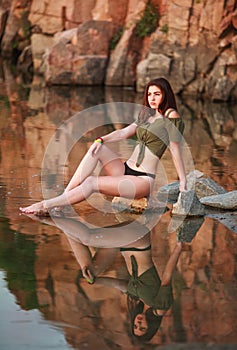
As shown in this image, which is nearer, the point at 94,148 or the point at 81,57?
the point at 94,148

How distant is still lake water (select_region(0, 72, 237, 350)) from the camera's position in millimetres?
4246

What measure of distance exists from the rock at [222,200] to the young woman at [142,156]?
46 centimetres

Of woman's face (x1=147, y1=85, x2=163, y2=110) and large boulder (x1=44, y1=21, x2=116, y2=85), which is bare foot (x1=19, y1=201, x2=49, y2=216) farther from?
large boulder (x1=44, y1=21, x2=116, y2=85)

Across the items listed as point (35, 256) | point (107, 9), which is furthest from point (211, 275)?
point (107, 9)

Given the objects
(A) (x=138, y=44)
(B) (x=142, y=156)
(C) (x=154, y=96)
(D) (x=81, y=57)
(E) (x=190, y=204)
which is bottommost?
(D) (x=81, y=57)

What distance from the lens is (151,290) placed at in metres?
5.02

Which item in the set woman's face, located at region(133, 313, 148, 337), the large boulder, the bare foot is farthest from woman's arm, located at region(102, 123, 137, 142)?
the large boulder

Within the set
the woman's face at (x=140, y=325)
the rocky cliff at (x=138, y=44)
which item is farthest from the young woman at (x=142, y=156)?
the rocky cliff at (x=138, y=44)

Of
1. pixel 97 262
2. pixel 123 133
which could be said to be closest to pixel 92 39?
pixel 123 133

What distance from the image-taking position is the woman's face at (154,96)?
6.97 meters

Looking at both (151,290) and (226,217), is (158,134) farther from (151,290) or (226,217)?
(151,290)

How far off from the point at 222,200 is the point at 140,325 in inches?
123

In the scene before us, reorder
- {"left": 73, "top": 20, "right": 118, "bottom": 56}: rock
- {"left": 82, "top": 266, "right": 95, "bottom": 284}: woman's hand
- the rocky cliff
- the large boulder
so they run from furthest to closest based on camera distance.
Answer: {"left": 73, "top": 20, "right": 118, "bottom": 56}: rock
the large boulder
the rocky cliff
{"left": 82, "top": 266, "right": 95, "bottom": 284}: woman's hand

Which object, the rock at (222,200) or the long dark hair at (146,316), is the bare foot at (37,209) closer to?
the rock at (222,200)
